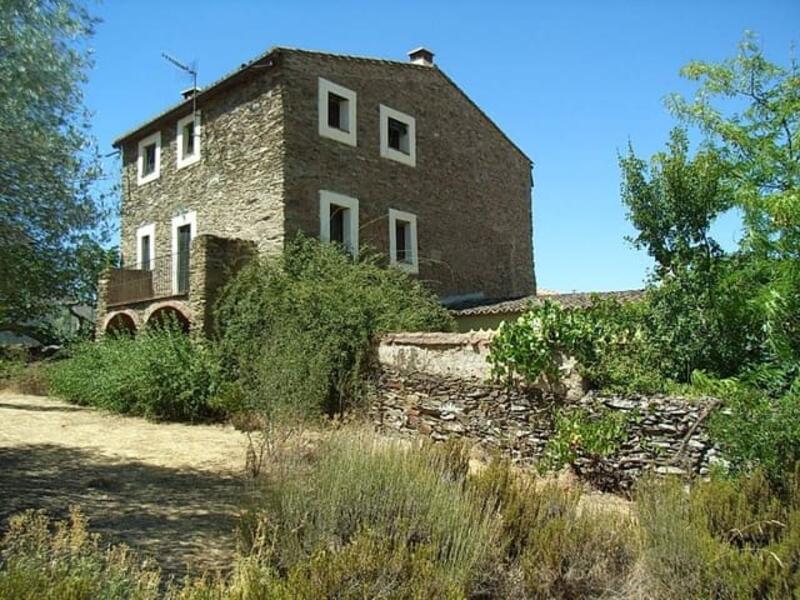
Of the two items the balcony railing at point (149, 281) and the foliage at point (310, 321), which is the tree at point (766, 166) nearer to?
the foliage at point (310, 321)

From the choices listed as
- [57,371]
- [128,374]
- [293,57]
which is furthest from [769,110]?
[57,371]

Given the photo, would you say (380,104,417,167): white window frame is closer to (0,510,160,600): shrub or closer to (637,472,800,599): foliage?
(637,472,800,599): foliage

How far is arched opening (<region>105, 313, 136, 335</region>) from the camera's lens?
649 inches

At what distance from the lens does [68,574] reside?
2615 mm

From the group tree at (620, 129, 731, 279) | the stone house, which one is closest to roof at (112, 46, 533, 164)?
the stone house

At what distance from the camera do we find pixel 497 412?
323 inches

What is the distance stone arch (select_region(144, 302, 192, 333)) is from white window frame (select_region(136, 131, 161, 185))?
5.24m

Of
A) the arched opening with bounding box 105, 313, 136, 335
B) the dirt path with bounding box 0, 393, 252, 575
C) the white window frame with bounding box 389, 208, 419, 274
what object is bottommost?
the dirt path with bounding box 0, 393, 252, 575

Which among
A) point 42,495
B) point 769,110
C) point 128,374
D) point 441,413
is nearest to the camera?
point 42,495

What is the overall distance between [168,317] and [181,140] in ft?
20.0

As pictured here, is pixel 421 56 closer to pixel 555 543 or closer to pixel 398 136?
pixel 398 136

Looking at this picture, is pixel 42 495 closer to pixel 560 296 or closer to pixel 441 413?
pixel 441 413

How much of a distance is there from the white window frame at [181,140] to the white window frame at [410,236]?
18.6 feet

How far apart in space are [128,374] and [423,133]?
1071cm
